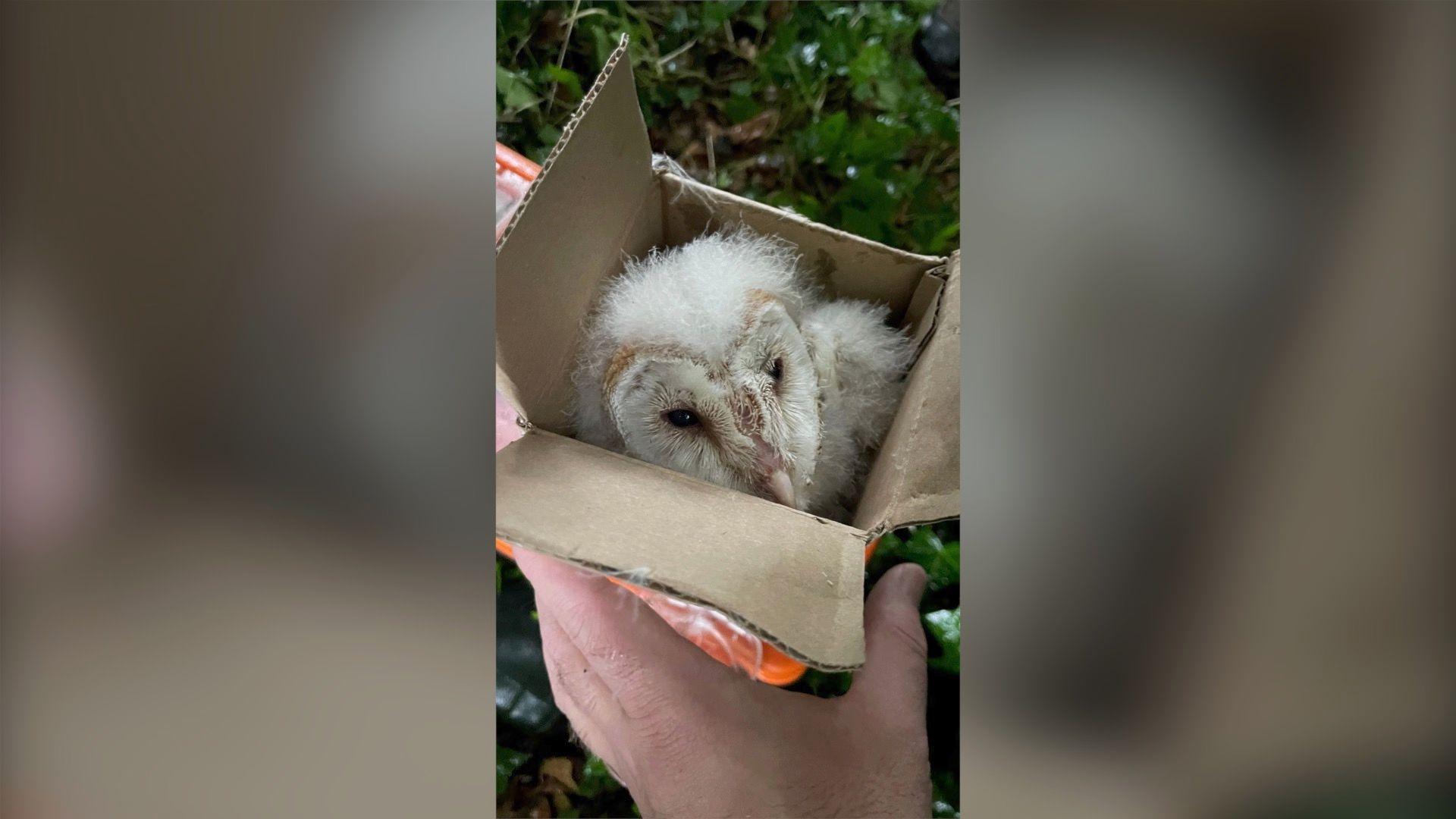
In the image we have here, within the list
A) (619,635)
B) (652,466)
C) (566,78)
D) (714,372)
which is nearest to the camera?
(652,466)

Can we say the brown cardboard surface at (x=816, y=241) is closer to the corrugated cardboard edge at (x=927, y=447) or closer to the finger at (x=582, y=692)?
the corrugated cardboard edge at (x=927, y=447)

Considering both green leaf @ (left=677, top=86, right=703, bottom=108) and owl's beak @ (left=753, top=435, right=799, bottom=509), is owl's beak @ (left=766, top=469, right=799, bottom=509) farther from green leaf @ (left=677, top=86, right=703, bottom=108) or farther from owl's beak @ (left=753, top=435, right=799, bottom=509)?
green leaf @ (left=677, top=86, right=703, bottom=108)

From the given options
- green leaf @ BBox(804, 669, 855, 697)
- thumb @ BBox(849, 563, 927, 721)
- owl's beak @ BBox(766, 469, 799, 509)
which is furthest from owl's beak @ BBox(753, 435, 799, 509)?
green leaf @ BBox(804, 669, 855, 697)

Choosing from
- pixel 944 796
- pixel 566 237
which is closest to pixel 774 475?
pixel 566 237

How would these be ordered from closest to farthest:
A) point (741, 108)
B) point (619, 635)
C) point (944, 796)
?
point (619, 635) < point (944, 796) < point (741, 108)

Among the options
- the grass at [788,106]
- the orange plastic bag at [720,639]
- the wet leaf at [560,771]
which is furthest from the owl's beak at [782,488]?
the wet leaf at [560,771]

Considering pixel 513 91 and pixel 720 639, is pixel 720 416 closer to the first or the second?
pixel 720 639

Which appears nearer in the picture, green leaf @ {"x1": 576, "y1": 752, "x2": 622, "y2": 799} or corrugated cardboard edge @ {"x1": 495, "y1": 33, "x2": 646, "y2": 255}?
corrugated cardboard edge @ {"x1": 495, "y1": 33, "x2": 646, "y2": 255}
